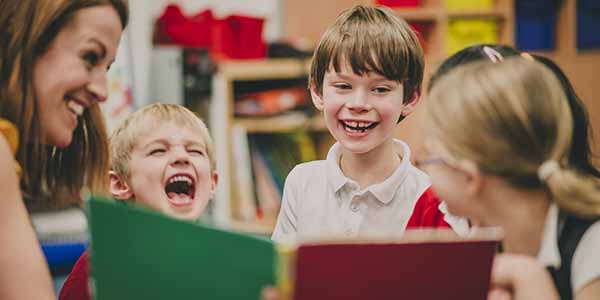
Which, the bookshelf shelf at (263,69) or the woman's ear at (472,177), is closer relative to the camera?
the woman's ear at (472,177)

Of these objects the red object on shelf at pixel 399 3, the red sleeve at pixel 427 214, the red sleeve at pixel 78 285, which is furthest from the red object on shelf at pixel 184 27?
the red sleeve at pixel 78 285

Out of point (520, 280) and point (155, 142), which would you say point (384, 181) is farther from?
point (520, 280)

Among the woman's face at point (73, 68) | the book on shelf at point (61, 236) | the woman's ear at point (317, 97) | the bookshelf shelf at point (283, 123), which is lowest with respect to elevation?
the book on shelf at point (61, 236)

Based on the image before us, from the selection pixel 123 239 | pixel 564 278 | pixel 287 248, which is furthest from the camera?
pixel 564 278

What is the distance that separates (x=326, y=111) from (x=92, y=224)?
2.50 feet

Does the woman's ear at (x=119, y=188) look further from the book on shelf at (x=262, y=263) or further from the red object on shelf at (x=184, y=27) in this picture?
the red object on shelf at (x=184, y=27)

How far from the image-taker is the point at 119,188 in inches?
71.6

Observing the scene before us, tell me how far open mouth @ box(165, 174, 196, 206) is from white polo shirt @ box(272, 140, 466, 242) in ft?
0.62

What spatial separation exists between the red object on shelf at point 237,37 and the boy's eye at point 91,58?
2.84 metres

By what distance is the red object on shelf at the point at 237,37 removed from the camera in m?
4.15

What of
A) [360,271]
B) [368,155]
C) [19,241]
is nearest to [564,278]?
[360,271]

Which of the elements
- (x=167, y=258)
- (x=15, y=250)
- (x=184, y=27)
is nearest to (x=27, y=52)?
(x=15, y=250)

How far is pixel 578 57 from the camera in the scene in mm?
4504

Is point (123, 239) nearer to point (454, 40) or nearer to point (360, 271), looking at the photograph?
point (360, 271)
